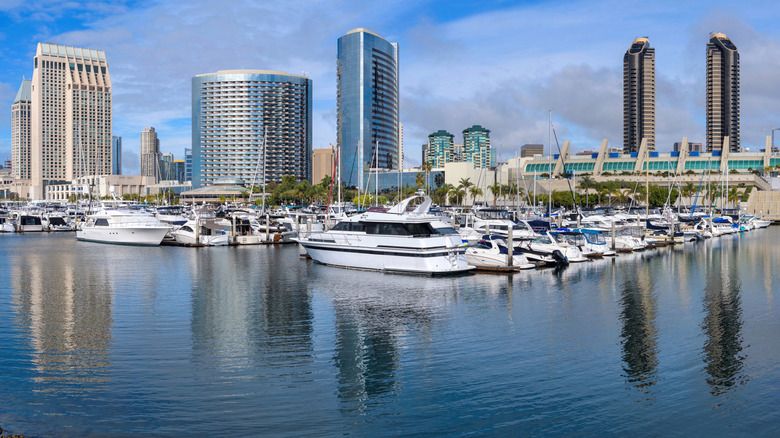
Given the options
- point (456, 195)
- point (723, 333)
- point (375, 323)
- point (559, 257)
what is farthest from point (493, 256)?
point (456, 195)

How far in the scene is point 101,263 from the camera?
167 ft

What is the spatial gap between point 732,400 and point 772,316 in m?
14.0

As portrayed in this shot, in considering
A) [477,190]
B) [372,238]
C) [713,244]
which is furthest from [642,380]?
[477,190]

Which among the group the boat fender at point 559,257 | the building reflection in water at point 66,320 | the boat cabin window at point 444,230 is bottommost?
the building reflection in water at point 66,320

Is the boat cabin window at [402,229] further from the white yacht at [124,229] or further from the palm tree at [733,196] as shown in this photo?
the palm tree at [733,196]

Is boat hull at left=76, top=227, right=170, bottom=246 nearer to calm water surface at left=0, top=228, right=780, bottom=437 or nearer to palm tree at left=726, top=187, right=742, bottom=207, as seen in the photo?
calm water surface at left=0, top=228, right=780, bottom=437

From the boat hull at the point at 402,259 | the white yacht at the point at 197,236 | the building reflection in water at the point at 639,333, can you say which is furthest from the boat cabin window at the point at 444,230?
the white yacht at the point at 197,236

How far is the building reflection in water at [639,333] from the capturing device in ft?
65.5

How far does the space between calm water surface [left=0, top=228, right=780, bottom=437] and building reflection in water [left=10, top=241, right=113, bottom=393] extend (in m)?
0.12

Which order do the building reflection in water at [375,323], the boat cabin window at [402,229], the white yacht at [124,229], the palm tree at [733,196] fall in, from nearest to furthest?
the building reflection in water at [375,323], the boat cabin window at [402,229], the white yacht at [124,229], the palm tree at [733,196]

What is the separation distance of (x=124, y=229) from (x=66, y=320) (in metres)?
44.0

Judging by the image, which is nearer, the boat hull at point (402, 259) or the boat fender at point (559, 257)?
the boat hull at point (402, 259)

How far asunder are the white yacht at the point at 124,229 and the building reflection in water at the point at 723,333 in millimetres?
52500

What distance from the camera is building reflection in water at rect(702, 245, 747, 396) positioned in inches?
774
